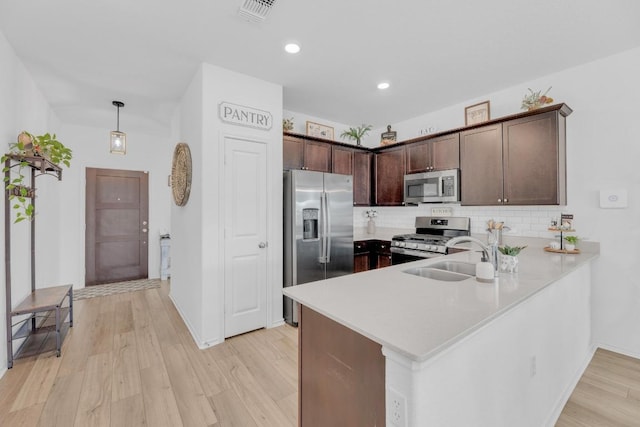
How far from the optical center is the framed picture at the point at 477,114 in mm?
3482

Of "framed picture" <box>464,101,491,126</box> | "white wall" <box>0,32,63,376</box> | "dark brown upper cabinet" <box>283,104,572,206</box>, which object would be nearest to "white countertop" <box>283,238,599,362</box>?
"dark brown upper cabinet" <box>283,104,572,206</box>

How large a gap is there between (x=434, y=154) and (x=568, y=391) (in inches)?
109

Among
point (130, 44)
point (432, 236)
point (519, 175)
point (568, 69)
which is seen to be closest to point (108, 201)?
point (130, 44)

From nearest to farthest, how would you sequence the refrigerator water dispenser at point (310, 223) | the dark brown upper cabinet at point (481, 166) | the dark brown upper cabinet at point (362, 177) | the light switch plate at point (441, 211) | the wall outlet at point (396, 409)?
the wall outlet at point (396, 409) → the dark brown upper cabinet at point (481, 166) → the refrigerator water dispenser at point (310, 223) → the light switch plate at point (441, 211) → the dark brown upper cabinet at point (362, 177)

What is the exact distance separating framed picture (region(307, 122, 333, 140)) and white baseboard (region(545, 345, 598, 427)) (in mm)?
3757

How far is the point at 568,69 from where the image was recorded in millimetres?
2918

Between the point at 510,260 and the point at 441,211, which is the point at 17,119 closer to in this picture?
the point at 510,260

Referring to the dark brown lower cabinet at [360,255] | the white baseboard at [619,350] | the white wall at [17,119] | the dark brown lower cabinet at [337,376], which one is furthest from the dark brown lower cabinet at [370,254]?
the white wall at [17,119]

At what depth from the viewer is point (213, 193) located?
284cm

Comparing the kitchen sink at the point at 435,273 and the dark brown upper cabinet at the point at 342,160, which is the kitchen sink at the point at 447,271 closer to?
the kitchen sink at the point at 435,273

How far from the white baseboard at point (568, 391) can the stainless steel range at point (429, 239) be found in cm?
152

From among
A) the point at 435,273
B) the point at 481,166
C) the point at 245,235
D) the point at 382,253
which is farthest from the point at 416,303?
the point at 382,253

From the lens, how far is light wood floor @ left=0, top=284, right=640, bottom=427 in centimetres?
184

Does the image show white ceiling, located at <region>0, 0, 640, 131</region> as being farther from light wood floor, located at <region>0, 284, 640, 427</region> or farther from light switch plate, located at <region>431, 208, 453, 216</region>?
light wood floor, located at <region>0, 284, 640, 427</region>
